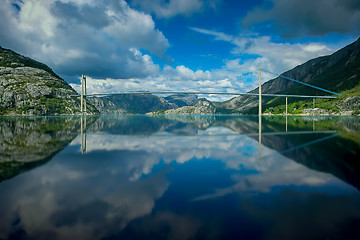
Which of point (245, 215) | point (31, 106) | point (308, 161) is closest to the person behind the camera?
point (245, 215)

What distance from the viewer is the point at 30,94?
106750 mm

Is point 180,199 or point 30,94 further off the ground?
point 30,94

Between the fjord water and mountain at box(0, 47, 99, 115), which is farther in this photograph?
mountain at box(0, 47, 99, 115)

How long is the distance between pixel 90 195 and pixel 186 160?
3855 mm

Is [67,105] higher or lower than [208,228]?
higher

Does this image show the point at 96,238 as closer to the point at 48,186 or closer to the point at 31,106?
the point at 48,186

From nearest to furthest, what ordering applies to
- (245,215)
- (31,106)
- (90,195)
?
(245,215) < (90,195) < (31,106)

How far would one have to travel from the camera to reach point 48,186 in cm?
457

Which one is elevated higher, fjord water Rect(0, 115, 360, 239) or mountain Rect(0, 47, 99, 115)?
mountain Rect(0, 47, 99, 115)

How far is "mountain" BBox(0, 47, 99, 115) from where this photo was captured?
98.2 metres

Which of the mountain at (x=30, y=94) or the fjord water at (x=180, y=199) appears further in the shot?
the mountain at (x=30, y=94)

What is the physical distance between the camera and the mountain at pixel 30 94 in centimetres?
9819

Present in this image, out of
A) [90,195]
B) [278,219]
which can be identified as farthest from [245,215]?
[90,195]

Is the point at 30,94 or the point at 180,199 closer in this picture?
the point at 180,199
